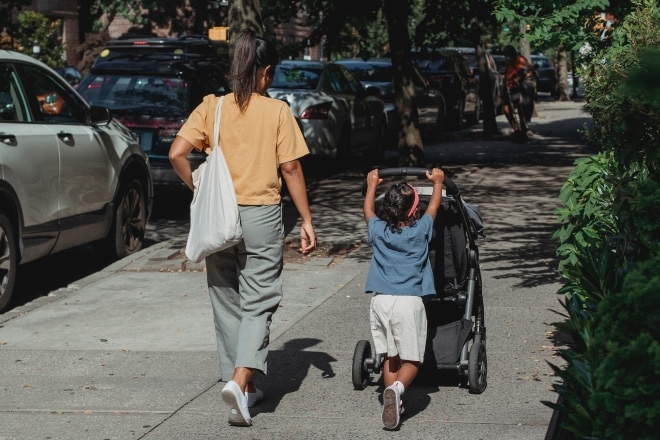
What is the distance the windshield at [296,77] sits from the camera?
17.1 metres

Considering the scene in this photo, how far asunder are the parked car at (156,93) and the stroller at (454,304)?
6.46 m

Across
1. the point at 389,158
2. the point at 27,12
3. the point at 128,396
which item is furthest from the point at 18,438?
the point at 27,12

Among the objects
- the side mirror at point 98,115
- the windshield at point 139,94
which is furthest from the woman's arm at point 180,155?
the windshield at point 139,94

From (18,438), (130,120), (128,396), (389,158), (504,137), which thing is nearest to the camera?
(18,438)

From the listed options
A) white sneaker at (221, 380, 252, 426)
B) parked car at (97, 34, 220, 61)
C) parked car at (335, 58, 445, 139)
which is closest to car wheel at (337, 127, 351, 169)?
parked car at (97, 34, 220, 61)

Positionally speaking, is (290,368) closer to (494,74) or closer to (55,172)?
(55,172)

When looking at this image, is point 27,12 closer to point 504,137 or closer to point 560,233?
point 504,137

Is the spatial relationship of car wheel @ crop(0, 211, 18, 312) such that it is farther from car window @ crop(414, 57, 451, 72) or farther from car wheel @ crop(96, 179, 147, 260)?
car window @ crop(414, 57, 451, 72)

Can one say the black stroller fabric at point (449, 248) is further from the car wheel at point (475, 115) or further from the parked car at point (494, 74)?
the car wheel at point (475, 115)

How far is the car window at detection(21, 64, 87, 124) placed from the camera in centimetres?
938

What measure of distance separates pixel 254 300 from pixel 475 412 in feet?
3.88

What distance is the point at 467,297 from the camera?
6199mm

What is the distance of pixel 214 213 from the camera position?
5.59m

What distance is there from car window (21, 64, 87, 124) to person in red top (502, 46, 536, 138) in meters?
13.2
